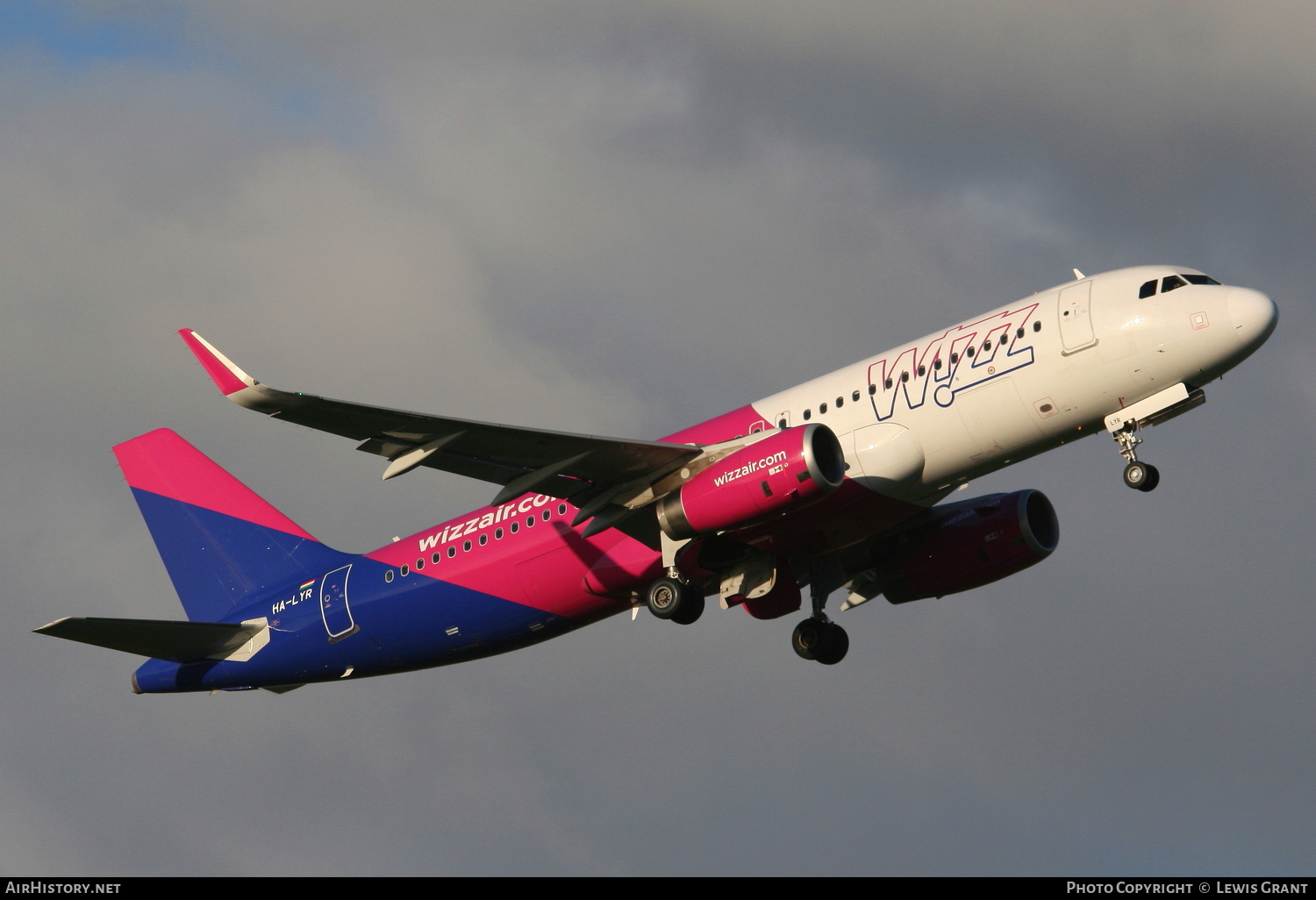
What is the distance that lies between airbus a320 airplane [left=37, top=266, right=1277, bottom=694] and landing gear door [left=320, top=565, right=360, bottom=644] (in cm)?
6

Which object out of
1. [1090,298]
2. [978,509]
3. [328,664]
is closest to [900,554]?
[978,509]

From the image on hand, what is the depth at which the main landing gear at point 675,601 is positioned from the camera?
32.9 metres

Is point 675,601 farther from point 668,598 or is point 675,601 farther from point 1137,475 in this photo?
point 1137,475

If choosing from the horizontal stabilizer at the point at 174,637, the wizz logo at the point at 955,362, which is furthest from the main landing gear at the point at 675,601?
the horizontal stabilizer at the point at 174,637

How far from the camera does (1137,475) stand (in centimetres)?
3097

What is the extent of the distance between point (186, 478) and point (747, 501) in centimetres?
1974

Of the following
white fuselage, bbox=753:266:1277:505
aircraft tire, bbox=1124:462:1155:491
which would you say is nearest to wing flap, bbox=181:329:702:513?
white fuselage, bbox=753:266:1277:505

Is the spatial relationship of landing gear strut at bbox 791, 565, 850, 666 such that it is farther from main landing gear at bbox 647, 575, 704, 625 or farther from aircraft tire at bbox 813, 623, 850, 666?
main landing gear at bbox 647, 575, 704, 625

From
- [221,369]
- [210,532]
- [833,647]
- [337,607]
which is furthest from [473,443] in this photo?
[210,532]

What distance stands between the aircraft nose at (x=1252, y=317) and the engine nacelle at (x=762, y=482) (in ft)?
27.0

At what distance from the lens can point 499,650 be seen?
36.7 metres

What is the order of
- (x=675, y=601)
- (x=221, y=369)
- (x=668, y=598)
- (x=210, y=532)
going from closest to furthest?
1. (x=221, y=369)
2. (x=675, y=601)
3. (x=668, y=598)
4. (x=210, y=532)

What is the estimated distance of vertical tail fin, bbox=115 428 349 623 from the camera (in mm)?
41312
